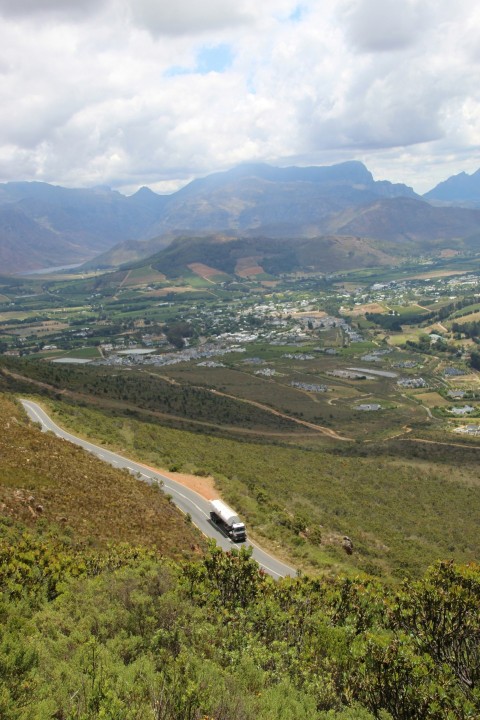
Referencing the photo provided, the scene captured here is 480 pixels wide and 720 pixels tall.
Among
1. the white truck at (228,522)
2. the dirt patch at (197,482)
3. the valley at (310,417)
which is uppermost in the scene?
the white truck at (228,522)

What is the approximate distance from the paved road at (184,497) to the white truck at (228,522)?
32 cm

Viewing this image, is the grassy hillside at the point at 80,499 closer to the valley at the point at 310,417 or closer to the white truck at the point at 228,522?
the white truck at the point at 228,522

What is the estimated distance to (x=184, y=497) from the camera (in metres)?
34.1

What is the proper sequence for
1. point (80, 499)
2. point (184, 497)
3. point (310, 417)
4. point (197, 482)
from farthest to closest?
point (310, 417) → point (197, 482) → point (184, 497) → point (80, 499)

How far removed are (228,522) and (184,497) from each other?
5.61 metres

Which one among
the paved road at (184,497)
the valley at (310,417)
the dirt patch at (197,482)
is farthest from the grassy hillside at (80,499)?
the valley at (310,417)

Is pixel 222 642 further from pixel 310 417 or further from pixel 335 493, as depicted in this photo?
pixel 310 417

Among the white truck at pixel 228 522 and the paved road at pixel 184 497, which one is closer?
the paved road at pixel 184 497

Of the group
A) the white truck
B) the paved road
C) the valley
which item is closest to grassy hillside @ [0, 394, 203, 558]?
the paved road

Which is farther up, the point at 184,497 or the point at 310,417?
the point at 184,497

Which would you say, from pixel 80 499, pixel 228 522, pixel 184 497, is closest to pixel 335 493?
pixel 184 497

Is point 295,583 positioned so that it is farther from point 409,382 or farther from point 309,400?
point 409,382

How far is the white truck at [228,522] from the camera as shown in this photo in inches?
1141

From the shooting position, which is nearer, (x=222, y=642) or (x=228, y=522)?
(x=222, y=642)
